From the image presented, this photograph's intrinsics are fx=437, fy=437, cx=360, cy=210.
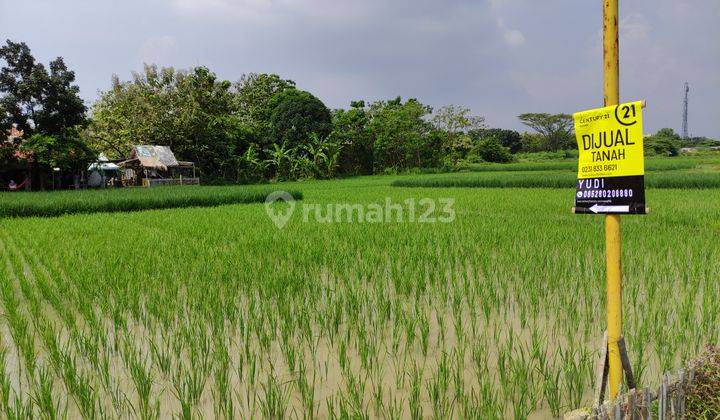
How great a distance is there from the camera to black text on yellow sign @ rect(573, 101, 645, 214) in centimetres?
172

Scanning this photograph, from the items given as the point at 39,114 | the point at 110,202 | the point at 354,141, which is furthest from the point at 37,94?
the point at 354,141

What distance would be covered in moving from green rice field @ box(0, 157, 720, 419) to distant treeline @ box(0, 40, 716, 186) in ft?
48.0

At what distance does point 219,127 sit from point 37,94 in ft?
27.9

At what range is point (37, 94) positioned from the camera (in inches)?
688

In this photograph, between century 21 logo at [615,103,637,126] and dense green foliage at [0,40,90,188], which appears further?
dense green foliage at [0,40,90,188]

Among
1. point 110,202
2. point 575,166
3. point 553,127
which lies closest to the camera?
point 110,202

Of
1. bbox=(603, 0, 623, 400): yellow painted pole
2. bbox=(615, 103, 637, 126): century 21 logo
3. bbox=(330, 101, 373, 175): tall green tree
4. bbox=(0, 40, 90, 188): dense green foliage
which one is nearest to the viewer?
bbox=(615, 103, 637, 126): century 21 logo

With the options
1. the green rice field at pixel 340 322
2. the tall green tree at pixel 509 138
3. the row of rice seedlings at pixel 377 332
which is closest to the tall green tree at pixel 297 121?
the green rice field at pixel 340 322

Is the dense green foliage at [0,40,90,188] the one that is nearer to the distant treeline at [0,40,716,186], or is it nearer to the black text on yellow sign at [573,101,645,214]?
the distant treeline at [0,40,716,186]

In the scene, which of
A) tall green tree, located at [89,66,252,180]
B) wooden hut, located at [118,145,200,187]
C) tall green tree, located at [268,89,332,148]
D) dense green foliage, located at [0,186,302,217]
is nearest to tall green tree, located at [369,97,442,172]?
tall green tree, located at [268,89,332,148]

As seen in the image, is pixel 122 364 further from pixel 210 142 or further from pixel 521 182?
pixel 210 142

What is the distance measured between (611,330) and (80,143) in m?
21.0

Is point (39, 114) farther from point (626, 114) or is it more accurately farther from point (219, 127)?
point (626, 114)

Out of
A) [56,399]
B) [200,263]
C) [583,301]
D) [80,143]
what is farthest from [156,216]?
[80,143]
